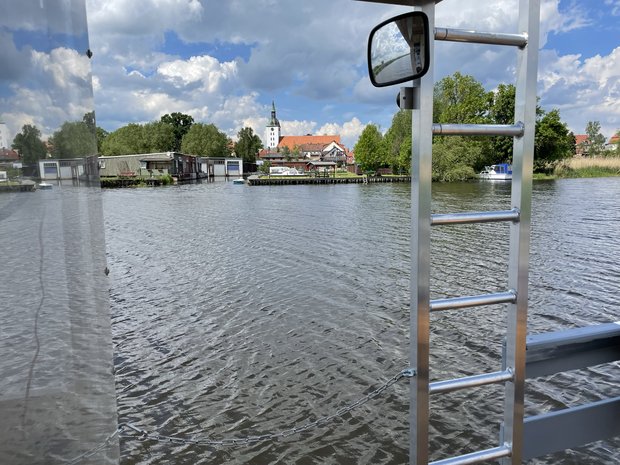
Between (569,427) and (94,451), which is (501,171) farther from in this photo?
(94,451)

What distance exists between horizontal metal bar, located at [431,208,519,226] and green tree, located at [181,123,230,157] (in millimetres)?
89062

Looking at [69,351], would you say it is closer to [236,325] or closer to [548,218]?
[236,325]

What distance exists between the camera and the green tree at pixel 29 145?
142cm

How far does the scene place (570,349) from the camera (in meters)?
1.93

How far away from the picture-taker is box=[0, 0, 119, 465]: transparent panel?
54.2 inches

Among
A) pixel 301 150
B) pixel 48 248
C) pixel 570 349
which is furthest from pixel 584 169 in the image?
pixel 301 150

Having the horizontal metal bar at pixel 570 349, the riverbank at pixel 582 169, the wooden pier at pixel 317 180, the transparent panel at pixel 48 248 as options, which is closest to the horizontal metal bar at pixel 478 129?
the horizontal metal bar at pixel 570 349

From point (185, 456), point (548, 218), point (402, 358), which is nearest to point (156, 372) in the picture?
point (185, 456)

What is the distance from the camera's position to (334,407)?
4543 mm

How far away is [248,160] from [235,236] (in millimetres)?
88703

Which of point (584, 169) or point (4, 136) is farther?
point (584, 169)

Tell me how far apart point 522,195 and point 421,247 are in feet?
1.30

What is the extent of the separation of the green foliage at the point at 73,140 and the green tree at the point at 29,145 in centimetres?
5

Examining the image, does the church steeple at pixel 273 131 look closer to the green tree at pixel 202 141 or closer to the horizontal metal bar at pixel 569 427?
the green tree at pixel 202 141
